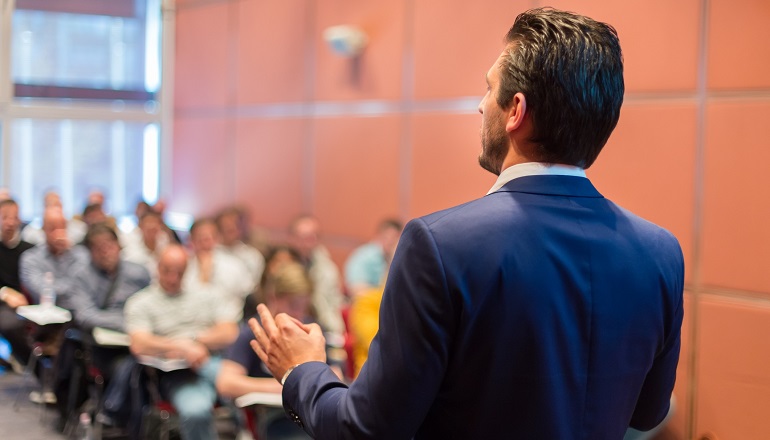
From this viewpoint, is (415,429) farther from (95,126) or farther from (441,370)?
(95,126)

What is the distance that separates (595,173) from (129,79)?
686cm

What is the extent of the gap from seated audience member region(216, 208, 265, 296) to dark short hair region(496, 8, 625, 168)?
563cm

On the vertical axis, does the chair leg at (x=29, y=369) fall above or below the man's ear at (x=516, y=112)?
below

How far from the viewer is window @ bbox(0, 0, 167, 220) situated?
31.5 ft

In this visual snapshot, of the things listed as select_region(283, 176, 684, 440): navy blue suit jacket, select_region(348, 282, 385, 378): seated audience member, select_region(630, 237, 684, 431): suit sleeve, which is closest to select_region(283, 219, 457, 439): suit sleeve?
select_region(283, 176, 684, 440): navy blue suit jacket

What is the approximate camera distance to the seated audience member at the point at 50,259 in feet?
20.1

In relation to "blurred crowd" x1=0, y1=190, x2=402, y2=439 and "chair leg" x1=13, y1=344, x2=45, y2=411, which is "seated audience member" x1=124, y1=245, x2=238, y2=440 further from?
"chair leg" x1=13, y1=344, x2=45, y2=411

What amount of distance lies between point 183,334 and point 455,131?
7.88 ft

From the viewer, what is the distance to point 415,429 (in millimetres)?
1167

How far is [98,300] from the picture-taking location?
18.4ft

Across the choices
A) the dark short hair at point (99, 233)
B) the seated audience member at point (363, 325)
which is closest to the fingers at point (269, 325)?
the seated audience member at point (363, 325)

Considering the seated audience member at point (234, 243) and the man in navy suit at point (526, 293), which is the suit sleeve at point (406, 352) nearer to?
Answer: the man in navy suit at point (526, 293)

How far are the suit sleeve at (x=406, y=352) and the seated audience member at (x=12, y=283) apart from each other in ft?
18.0

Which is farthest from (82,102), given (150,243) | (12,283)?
(12,283)
